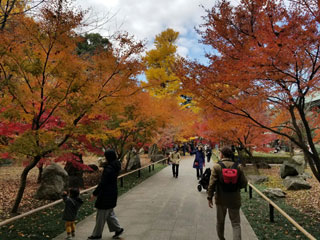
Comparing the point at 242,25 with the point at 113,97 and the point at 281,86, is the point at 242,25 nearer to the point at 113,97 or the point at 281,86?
the point at 281,86

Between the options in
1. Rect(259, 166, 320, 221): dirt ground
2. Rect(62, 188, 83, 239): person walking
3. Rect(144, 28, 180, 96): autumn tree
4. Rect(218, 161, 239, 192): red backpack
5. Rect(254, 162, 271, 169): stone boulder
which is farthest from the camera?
Rect(144, 28, 180, 96): autumn tree

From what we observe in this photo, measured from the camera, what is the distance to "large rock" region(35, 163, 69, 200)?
876 centimetres

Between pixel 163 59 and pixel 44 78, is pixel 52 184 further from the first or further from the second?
pixel 163 59

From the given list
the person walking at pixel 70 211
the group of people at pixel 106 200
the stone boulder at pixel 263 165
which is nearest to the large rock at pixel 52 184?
the person walking at pixel 70 211

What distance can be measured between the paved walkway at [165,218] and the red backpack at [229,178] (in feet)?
4.57

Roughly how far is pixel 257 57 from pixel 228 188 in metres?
2.87

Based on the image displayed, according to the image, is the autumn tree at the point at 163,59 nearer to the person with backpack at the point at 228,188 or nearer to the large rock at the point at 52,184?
the large rock at the point at 52,184

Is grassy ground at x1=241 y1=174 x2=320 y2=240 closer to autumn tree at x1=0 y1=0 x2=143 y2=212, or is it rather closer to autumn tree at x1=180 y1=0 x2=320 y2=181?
autumn tree at x1=180 y1=0 x2=320 y2=181

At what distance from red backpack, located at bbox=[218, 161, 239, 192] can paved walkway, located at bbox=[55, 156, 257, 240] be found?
139 centimetres

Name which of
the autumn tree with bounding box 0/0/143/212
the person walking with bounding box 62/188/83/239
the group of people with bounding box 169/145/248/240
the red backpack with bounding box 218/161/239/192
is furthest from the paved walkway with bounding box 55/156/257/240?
the autumn tree with bounding box 0/0/143/212

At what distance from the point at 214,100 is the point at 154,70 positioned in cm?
1975

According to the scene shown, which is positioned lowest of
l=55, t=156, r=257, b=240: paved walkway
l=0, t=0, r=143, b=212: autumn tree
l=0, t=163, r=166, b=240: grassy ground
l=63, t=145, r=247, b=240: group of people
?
l=55, t=156, r=257, b=240: paved walkway

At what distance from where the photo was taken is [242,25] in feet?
19.8

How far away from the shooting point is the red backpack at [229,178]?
3857 mm
